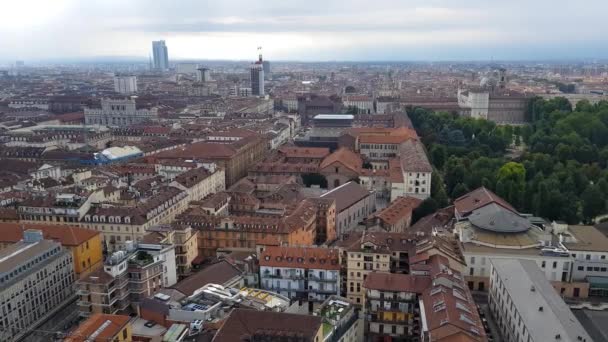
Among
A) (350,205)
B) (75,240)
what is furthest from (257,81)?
(75,240)

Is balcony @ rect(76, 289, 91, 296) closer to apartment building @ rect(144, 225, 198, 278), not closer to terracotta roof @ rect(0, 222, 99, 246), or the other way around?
terracotta roof @ rect(0, 222, 99, 246)

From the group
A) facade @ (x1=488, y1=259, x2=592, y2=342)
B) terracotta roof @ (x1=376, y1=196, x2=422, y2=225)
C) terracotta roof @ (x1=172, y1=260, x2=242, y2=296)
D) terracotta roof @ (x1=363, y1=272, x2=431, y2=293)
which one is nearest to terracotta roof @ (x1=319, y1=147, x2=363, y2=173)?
terracotta roof @ (x1=376, y1=196, x2=422, y2=225)

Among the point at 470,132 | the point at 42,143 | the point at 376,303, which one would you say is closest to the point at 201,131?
the point at 42,143

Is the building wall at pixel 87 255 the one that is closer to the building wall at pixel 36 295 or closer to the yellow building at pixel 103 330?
the building wall at pixel 36 295

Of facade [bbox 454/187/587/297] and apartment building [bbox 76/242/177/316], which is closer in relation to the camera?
apartment building [bbox 76/242/177/316]

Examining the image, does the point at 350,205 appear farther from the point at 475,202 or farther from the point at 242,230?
the point at 242,230

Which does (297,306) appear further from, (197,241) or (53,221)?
(53,221)

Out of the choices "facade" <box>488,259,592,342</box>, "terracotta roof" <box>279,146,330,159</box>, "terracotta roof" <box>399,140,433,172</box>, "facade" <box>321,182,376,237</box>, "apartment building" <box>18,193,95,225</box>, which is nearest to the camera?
"facade" <box>488,259,592,342</box>
